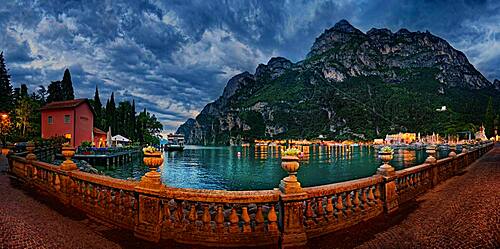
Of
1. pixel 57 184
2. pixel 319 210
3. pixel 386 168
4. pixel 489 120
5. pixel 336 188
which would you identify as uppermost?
pixel 489 120

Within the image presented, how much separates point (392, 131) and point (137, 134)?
15268cm

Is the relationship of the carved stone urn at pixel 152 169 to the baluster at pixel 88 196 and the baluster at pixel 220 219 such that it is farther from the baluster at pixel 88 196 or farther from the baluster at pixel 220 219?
the baluster at pixel 88 196

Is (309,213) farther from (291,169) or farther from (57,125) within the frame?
(57,125)

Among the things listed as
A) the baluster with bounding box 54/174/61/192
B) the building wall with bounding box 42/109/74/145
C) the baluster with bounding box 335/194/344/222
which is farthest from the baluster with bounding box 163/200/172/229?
the building wall with bounding box 42/109/74/145

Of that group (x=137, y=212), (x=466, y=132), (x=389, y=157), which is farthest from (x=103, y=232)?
(x=466, y=132)

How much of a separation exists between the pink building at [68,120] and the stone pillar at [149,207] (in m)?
41.0

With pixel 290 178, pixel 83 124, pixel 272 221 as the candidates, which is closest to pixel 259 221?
pixel 272 221

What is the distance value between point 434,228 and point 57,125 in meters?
47.5

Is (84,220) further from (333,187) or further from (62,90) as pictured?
(62,90)

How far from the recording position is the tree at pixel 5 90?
182ft

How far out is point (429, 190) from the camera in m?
11.2

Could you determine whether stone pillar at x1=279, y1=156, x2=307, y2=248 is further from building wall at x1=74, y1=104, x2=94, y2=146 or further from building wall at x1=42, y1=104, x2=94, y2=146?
building wall at x1=74, y1=104, x2=94, y2=146

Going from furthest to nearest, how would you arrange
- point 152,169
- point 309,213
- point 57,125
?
point 57,125
point 152,169
point 309,213

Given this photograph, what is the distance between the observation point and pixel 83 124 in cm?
4309
